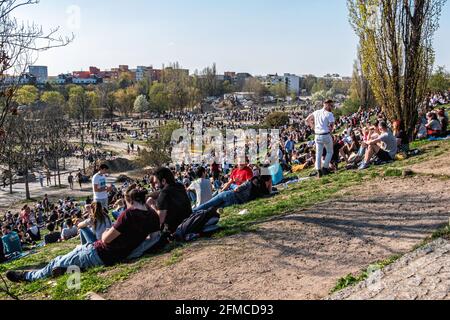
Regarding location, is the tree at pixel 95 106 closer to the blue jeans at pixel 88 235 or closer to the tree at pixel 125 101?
the tree at pixel 125 101

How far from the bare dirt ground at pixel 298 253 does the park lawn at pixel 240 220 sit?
282 millimetres

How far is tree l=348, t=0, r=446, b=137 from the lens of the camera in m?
13.9

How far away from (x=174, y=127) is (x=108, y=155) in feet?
30.7

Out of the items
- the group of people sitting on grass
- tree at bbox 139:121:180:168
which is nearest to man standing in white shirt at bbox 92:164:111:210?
the group of people sitting on grass

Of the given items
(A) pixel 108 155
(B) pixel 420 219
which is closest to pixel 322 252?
(B) pixel 420 219

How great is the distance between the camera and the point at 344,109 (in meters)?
49.1

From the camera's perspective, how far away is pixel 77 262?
21.1 ft

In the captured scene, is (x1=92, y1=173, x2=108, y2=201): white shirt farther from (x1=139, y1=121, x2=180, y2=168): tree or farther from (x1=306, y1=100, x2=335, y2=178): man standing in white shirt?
(x1=139, y1=121, x2=180, y2=168): tree

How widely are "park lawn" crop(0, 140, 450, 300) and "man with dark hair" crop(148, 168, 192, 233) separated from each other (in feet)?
2.07

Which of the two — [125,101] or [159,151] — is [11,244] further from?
[125,101]

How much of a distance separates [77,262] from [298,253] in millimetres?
3179

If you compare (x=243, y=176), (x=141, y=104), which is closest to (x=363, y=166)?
(x=243, y=176)

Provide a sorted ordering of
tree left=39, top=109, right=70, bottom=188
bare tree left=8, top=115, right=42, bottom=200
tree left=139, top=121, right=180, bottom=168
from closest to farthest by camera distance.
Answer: bare tree left=8, top=115, right=42, bottom=200
tree left=139, top=121, right=180, bottom=168
tree left=39, top=109, right=70, bottom=188
